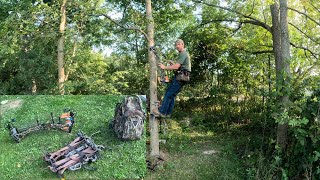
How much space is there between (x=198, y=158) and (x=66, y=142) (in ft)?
13.5

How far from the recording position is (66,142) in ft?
16.1

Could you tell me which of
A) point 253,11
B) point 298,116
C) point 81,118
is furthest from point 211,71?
point 81,118

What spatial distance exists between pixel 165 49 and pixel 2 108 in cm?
744

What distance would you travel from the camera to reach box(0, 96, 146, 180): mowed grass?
15.1ft

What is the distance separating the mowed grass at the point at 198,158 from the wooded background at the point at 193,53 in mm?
639

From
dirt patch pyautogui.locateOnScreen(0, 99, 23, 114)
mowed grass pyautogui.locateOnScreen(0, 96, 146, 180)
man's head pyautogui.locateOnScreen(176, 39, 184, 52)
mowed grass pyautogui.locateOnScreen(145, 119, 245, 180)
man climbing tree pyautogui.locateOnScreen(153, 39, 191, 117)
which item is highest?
man's head pyautogui.locateOnScreen(176, 39, 184, 52)

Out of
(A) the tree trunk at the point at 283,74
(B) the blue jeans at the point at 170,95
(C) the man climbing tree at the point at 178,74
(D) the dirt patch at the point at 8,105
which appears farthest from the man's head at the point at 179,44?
(D) the dirt patch at the point at 8,105

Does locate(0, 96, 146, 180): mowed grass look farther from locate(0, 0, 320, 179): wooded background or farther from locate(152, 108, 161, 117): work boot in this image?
locate(0, 0, 320, 179): wooded background

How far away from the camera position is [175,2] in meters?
10.4

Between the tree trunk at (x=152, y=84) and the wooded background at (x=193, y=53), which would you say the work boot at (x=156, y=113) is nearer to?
the tree trunk at (x=152, y=84)

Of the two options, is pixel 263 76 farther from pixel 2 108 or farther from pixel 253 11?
pixel 2 108

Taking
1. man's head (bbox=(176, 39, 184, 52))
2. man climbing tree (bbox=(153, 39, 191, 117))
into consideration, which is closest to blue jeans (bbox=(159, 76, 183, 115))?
man climbing tree (bbox=(153, 39, 191, 117))

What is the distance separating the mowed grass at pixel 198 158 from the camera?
7.35 metres

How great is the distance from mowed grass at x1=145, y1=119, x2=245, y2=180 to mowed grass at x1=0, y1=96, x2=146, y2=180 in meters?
2.31
